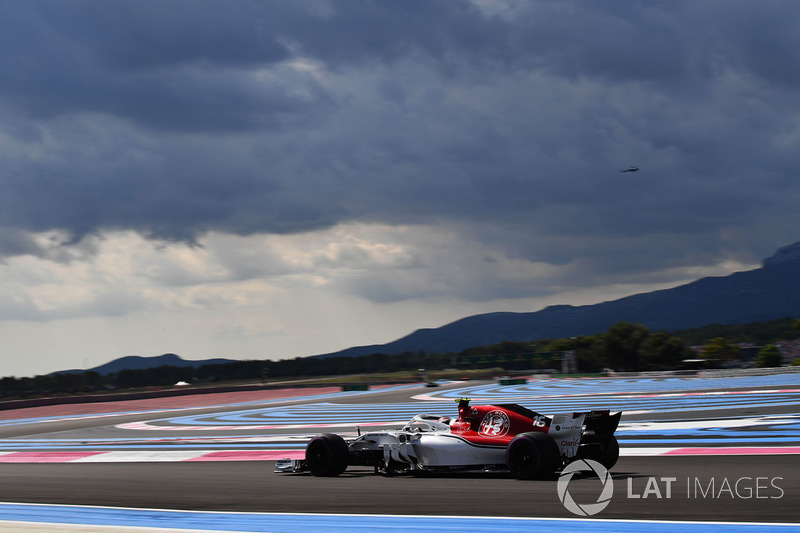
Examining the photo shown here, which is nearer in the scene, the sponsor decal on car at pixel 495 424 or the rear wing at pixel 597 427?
the rear wing at pixel 597 427

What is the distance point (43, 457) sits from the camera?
19688mm

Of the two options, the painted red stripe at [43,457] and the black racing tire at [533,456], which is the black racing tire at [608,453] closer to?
the black racing tire at [533,456]

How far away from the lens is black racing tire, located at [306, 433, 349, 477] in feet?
40.7

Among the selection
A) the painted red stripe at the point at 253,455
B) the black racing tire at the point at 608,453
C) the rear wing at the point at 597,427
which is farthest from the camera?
the painted red stripe at the point at 253,455

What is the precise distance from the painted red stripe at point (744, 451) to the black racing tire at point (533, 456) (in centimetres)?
428

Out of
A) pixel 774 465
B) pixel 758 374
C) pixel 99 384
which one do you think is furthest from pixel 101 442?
pixel 99 384

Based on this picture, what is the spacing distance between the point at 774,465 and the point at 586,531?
208 inches

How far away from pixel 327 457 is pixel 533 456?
343cm

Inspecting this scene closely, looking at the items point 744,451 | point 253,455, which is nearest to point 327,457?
point 253,455

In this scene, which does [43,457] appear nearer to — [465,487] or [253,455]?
[253,455]

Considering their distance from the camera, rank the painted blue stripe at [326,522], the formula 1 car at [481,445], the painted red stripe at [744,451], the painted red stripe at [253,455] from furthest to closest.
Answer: the painted red stripe at [253,455] < the painted red stripe at [744,451] < the formula 1 car at [481,445] < the painted blue stripe at [326,522]

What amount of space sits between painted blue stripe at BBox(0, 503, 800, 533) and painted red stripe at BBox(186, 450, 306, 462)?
6312 millimetres

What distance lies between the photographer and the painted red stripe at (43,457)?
61.7 ft

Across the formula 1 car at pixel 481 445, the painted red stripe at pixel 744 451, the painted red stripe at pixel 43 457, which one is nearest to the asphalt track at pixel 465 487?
the painted red stripe at pixel 744 451
